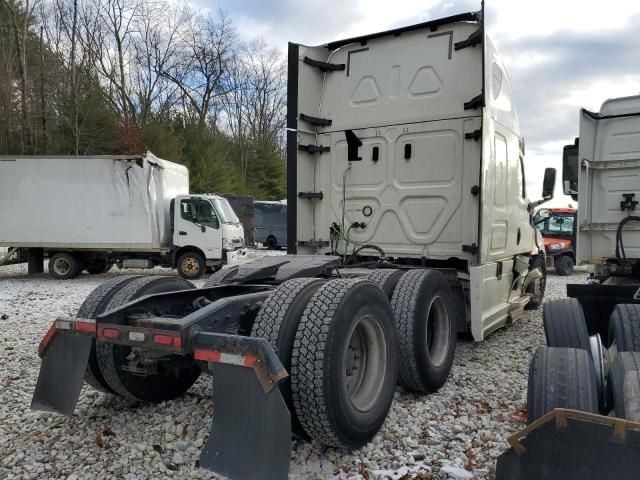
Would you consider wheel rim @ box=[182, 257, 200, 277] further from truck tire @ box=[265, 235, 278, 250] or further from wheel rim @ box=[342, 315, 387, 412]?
truck tire @ box=[265, 235, 278, 250]

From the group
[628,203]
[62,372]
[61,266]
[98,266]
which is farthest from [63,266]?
[628,203]

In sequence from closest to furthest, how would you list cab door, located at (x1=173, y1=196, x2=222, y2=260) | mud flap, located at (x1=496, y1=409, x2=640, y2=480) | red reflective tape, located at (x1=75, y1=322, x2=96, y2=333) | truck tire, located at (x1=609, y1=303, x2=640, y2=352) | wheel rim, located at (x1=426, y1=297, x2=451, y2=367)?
mud flap, located at (x1=496, y1=409, x2=640, y2=480), red reflective tape, located at (x1=75, y1=322, x2=96, y2=333), truck tire, located at (x1=609, y1=303, x2=640, y2=352), wheel rim, located at (x1=426, y1=297, x2=451, y2=367), cab door, located at (x1=173, y1=196, x2=222, y2=260)

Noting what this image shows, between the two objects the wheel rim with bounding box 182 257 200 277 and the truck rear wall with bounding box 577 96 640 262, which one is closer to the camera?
the truck rear wall with bounding box 577 96 640 262

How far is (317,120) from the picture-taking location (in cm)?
615

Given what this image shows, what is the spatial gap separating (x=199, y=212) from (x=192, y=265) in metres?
1.38

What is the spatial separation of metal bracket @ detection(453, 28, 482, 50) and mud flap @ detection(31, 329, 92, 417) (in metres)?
4.66

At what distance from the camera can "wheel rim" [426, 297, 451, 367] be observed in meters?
4.59

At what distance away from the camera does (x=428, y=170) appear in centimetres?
573

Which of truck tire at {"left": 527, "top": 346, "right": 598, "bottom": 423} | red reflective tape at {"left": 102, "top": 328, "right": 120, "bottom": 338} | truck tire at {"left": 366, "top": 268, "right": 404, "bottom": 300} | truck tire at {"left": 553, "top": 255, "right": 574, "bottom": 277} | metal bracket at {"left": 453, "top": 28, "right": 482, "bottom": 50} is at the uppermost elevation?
metal bracket at {"left": 453, "top": 28, "right": 482, "bottom": 50}

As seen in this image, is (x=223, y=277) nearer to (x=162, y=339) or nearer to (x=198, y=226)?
(x=162, y=339)

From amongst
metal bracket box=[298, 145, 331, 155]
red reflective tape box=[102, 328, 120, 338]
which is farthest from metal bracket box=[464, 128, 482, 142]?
red reflective tape box=[102, 328, 120, 338]

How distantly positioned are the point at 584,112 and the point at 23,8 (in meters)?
26.5

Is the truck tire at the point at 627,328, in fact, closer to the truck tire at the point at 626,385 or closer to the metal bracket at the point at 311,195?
the truck tire at the point at 626,385

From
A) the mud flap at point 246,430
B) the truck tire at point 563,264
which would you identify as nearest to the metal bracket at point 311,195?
the mud flap at point 246,430
